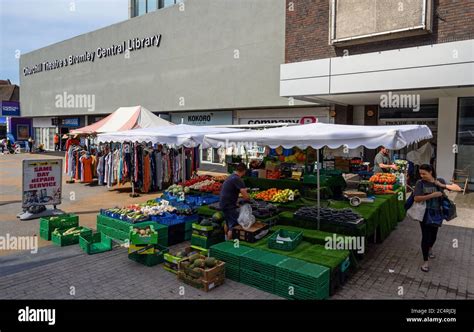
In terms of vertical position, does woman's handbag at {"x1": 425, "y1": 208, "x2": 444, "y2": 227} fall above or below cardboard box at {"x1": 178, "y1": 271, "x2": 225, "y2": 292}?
above

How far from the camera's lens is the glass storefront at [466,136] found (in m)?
14.0

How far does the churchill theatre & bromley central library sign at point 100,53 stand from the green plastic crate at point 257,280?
21108mm

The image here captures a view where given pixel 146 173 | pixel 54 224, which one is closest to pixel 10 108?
pixel 146 173

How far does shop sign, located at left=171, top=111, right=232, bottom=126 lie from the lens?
21.6 metres

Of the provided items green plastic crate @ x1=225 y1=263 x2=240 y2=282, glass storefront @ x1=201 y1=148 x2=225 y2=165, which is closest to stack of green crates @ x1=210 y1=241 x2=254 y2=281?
green plastic crate @ x1=225 y1=263 x2=240 y2=282

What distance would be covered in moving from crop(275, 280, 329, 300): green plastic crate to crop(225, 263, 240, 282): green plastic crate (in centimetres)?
74

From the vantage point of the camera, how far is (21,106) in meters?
39.8

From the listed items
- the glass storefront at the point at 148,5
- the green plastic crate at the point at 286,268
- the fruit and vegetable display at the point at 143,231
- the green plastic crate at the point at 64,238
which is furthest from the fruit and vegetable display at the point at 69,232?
the glass storefront at the point at 148,5

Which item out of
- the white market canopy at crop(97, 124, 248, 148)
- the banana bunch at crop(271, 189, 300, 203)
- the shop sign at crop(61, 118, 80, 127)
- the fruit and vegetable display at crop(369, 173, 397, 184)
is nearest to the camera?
the banana bunch at crop(271, 189, 300, 203)

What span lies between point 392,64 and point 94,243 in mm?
11171

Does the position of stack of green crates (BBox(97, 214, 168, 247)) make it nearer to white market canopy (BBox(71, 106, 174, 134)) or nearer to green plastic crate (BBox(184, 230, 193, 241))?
green plastic crate (BBox(184, 230, 193, 241))

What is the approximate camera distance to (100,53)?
2856 cm

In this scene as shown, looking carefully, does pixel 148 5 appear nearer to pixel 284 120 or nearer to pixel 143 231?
pixel 284 120
